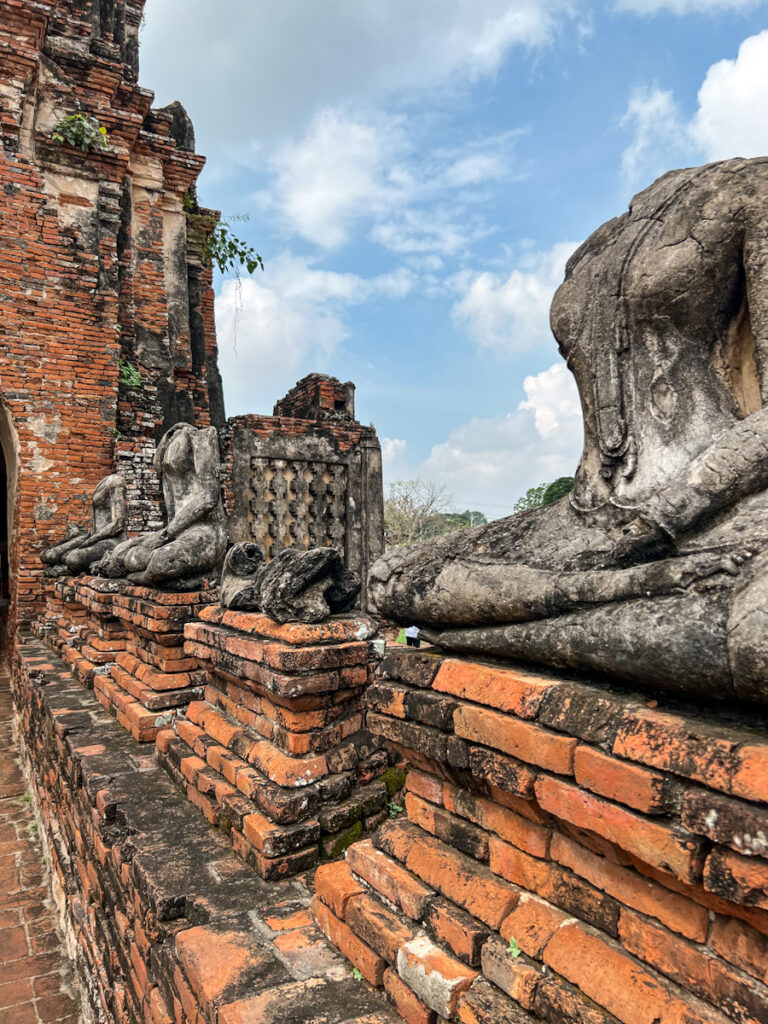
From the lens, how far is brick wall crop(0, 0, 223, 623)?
8633mm

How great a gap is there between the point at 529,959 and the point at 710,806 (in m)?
0.56

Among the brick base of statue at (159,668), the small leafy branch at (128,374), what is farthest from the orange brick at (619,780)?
the small leafy branch at (128,374)

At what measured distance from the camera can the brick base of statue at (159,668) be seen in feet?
12.0

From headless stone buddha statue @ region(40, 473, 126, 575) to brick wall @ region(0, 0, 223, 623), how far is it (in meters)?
1.11

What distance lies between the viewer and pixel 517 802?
1.44 metres

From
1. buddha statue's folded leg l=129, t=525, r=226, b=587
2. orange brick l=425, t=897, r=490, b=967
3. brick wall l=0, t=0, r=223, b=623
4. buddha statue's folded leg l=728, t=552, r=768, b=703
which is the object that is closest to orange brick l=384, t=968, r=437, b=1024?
orange brick l=425, t=897, r=490, b=967

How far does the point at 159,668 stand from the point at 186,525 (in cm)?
85

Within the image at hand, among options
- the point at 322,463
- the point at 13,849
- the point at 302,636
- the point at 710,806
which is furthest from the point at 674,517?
the point at 322,463

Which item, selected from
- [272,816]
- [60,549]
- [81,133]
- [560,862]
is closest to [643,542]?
[560,862]

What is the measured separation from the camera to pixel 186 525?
4.04 metres

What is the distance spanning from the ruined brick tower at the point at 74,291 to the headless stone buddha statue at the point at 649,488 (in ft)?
25.5

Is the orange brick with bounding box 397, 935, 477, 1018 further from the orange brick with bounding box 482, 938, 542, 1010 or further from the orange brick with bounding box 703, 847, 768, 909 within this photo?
the orange brick with bounding box 703, 847, 768, 909

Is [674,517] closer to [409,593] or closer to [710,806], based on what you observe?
[710,806]

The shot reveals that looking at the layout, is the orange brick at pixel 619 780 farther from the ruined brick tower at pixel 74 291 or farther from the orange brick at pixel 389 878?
the ruined brick tower at pixel 74 291
